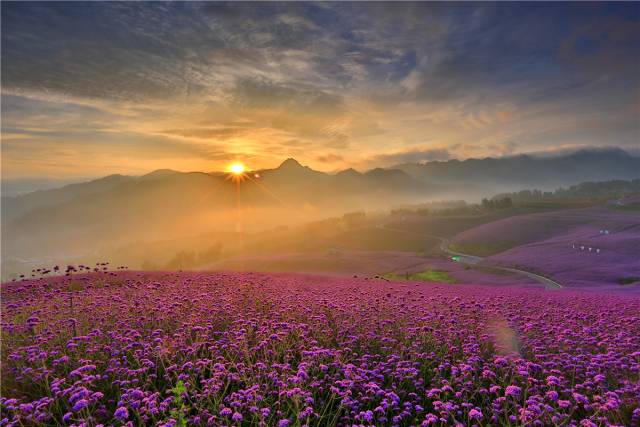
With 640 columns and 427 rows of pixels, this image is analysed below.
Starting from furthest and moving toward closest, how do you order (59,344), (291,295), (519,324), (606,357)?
(291,295) → (519,324) → (59,344) → (606,357)

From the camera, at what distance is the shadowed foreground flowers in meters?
5.25

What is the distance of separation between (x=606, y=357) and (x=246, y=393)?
7062mm

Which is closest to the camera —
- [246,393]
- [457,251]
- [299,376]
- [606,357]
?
[246,393]

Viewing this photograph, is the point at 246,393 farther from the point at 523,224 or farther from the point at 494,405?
the point at 523,224

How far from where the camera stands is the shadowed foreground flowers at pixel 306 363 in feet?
17.2

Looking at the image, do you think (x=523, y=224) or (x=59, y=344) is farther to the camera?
(x=523, y=224)

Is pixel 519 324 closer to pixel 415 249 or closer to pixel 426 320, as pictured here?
pixel 426 320

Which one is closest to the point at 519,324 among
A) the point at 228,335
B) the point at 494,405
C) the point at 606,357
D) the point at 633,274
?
the point at 606,357

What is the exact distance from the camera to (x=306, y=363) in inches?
230

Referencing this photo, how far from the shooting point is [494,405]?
18.4 ft

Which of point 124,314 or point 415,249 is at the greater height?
point 124,314

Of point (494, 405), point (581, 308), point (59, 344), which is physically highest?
point (59, 344)

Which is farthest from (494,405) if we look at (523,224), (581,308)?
(523,224)

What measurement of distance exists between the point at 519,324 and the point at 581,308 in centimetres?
519
